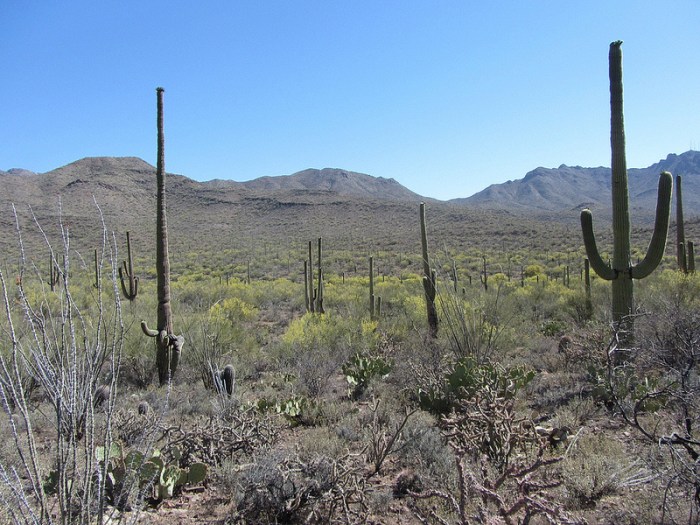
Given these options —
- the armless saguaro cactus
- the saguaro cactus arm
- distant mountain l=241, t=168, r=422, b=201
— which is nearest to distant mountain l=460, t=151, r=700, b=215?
distant mountain l=241, t=168, r=422, b=201

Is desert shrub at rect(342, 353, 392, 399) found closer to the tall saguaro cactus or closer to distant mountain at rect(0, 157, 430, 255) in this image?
the tall saguaro cactus

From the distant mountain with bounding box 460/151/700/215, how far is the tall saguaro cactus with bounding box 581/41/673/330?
473ft

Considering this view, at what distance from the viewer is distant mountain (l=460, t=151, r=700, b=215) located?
154875 mm

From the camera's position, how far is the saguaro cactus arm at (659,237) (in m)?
7.64

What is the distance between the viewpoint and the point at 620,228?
8.26 meters

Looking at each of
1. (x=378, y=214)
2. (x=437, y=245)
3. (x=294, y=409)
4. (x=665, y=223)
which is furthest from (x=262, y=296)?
(x=378, y=214)

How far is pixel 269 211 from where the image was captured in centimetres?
7006

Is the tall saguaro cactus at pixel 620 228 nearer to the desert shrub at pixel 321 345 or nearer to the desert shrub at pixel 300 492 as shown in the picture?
the desert shrub at pixel 321 345

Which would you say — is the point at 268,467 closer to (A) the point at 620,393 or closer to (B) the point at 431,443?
(B) the point at 431,443

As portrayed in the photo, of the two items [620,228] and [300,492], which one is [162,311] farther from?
[620,228]

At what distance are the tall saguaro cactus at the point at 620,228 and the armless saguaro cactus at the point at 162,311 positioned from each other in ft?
24.3

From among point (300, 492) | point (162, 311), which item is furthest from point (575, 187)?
point (300, 492)

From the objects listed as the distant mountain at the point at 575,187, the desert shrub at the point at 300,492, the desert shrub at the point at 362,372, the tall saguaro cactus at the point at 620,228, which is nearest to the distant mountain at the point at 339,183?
the distant mountain at the point at 575,187

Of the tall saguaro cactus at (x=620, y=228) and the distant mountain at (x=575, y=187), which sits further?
the distant mountain at (x=575, y=187)
